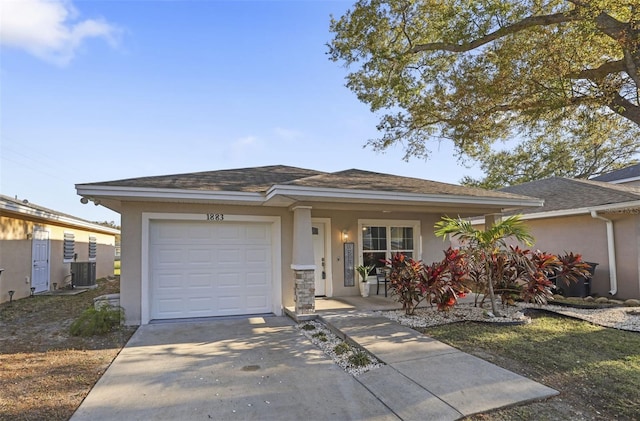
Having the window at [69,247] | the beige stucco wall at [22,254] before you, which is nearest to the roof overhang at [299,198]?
the beige stucco wall at [22,254]

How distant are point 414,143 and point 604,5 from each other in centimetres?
489

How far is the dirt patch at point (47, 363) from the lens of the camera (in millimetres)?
3699

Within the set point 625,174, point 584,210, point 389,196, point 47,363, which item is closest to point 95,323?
point 47,363

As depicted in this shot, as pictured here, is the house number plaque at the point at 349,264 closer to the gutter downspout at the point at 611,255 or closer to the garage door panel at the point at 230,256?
the garage door panel at the point at 230,256

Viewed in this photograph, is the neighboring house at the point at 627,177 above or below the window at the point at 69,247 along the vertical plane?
above

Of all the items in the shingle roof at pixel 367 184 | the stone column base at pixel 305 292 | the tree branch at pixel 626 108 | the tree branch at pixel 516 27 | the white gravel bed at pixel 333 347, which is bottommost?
the white gravel bed at pixel 333 347

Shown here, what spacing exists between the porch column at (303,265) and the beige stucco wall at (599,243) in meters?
8.39

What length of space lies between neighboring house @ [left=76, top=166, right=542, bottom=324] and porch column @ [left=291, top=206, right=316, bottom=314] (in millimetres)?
20

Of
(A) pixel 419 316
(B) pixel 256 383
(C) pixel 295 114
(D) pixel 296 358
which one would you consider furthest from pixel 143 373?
(C) pixel 295 114

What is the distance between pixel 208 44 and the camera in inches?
395

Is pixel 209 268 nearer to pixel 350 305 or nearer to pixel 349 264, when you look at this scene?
pixel 350 305

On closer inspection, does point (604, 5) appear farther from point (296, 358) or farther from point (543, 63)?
point (296, 358)

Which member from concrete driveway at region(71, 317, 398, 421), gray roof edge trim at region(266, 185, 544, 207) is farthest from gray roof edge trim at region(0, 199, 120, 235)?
gray roof edge trim at region(266, 185, 544, 207)

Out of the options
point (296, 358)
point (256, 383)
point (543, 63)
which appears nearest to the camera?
point (256, 383)
